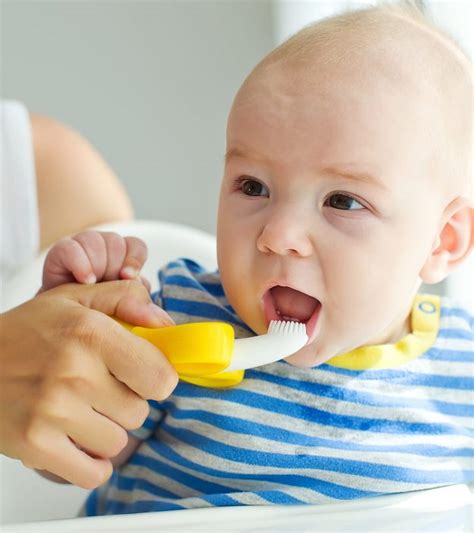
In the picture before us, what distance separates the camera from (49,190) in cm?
124

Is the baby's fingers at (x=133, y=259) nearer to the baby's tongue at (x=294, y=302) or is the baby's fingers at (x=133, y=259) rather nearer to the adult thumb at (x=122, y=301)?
the adult thumb at (x=122, y=301)

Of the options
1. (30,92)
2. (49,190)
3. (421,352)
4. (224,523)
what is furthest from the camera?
(30,92)

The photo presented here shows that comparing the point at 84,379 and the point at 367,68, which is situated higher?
the point at 367,68

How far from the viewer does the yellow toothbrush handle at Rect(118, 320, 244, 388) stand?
61cm

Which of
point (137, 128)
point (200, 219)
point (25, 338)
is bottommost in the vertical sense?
point (200, 219)

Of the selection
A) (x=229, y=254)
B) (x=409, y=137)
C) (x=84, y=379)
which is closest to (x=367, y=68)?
(x=409, y=137)

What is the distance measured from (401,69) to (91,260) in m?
0.29

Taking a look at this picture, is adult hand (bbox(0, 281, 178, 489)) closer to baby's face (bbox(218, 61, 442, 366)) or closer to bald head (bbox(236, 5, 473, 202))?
baby's face (bbox(218, 61, 442, 366))

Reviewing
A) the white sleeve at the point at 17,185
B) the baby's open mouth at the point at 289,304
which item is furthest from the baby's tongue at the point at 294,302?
the white sleeve at the point at 17,185

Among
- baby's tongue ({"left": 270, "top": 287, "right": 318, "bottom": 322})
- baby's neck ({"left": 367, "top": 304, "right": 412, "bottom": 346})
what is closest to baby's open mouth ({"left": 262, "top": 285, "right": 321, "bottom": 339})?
baby's tongue ({"left": 270, "top": 287, "right": 318, "bottom": 322})

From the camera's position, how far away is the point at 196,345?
0.61 metres

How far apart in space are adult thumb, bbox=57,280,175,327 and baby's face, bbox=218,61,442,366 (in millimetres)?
66

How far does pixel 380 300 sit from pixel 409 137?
0.41ft

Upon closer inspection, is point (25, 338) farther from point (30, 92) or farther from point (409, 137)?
point (30, 92)
